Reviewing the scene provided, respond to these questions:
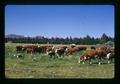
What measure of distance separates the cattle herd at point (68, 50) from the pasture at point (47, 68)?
41 mm

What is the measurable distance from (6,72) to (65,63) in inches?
18.6

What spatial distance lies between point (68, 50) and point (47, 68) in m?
0.22

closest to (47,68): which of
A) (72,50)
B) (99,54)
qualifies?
(72,50)

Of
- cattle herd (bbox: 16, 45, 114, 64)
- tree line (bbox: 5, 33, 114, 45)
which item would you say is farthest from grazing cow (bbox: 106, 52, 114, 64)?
tree line (bbox: 5, 33, 114, 45)

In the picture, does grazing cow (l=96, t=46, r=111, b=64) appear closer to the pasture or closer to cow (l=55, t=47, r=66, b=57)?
the pasture

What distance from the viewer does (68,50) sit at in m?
3.19

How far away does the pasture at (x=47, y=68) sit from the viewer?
10.4ft

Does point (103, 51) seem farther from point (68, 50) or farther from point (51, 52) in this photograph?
point (51, 52)
